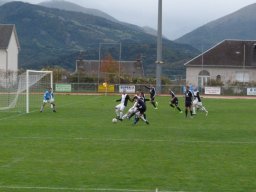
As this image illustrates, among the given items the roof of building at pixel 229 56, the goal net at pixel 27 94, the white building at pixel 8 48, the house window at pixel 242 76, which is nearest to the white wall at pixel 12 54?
the white building at pixel 8 48

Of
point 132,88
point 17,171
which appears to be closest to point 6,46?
point 132,88

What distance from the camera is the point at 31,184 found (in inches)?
468

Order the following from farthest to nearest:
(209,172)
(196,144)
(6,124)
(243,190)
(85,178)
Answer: (6,124)
(196,144)
(209,172)
(85,178)
(243,190)

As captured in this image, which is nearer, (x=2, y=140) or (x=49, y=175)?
(x=49, y=175)

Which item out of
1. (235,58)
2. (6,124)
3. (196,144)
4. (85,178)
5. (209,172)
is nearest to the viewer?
(85,178)

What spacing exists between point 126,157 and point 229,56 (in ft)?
221

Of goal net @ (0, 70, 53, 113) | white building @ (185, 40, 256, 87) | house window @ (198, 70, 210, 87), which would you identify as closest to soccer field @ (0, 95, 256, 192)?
goal net @ (0, 70, 53, 113)

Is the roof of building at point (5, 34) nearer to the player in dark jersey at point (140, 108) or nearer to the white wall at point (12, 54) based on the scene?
the white wall at point (12, 54)

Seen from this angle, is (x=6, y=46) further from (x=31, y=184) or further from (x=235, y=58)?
(x=31, y=184)

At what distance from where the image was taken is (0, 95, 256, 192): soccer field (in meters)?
12.1

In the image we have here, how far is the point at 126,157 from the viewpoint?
51.3 ft

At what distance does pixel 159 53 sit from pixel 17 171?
162 ft

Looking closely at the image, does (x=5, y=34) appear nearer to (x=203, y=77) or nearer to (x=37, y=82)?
(x=203, y=77)

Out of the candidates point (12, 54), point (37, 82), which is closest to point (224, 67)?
point (12, 54)
